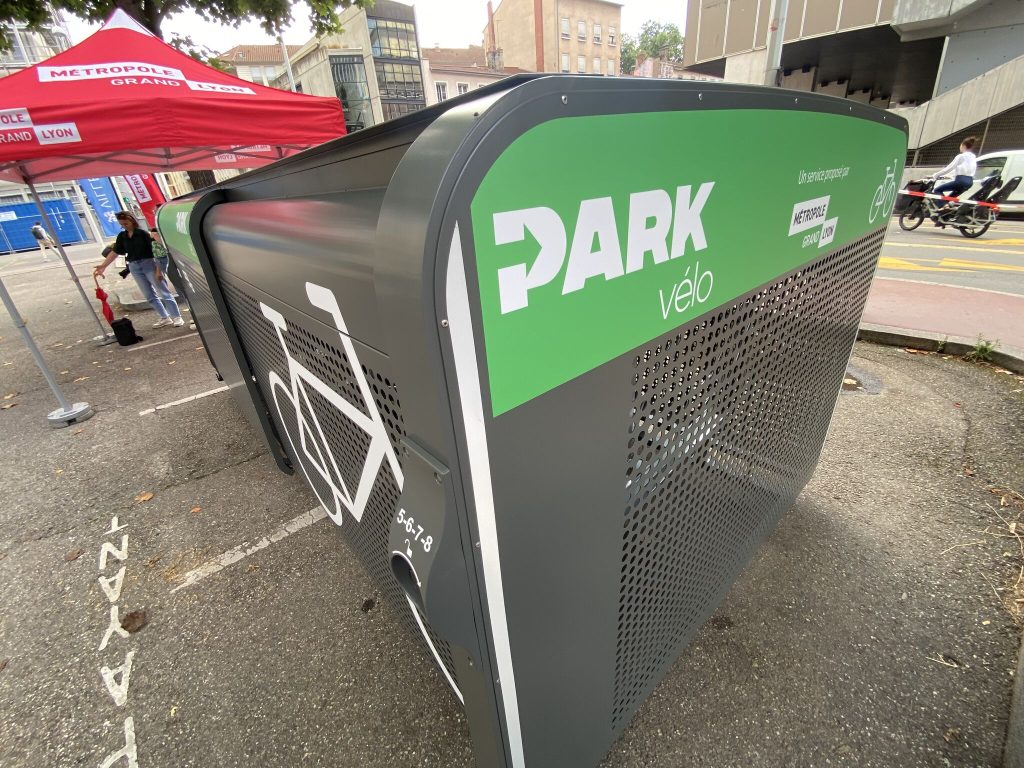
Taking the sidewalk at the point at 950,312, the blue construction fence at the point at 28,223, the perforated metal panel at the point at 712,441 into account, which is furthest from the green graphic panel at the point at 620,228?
the blue construction fence at the point at 28,223

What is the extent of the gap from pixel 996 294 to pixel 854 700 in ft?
21.8

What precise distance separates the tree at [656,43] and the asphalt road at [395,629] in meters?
71.2

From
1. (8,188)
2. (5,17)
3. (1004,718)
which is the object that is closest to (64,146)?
(1004,718)

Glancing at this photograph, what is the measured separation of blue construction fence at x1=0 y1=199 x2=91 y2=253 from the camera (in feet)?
65.1

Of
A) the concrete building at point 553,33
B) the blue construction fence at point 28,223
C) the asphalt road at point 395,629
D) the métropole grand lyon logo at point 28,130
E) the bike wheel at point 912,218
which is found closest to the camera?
the asphalt road at point 395,629

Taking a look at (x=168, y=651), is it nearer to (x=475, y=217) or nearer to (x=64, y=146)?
(x=475, y=217)

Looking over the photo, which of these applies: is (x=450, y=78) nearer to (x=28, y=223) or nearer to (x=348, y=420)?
(x=28, y=223)

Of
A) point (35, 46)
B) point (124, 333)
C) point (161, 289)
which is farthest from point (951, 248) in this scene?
point (35, 46)

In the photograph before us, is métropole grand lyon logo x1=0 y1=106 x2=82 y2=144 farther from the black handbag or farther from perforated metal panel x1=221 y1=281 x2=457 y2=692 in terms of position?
the black handbag

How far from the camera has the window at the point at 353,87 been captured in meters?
30.5

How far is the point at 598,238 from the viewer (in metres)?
0.79

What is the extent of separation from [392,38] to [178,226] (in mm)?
36629

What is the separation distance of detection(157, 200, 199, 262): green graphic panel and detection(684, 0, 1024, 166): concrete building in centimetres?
1514

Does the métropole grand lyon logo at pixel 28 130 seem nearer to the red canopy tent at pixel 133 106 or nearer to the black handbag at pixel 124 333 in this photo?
the red canopy tent at pixel 133 106
